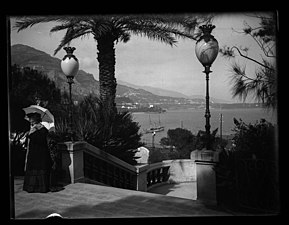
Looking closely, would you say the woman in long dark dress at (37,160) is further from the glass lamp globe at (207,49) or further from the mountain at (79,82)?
the glass lamp globe at (207,49)

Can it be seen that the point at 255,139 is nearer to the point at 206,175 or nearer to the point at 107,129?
the point at 206,175

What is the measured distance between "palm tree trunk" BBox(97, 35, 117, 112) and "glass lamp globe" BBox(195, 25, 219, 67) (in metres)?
0.93

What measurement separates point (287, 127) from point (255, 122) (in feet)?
2.72

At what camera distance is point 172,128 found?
10.3 feet

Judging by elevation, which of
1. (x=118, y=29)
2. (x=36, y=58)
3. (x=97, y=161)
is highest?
(x=118, y=29)

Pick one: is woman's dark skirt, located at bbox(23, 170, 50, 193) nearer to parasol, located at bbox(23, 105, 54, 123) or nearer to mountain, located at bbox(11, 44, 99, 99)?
parasol, located at bbox(23, 105, 54, 123)

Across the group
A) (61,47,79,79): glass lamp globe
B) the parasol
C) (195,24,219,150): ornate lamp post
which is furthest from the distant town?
the parasol

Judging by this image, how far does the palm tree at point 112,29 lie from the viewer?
284cm

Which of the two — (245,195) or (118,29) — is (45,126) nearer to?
(118,29)

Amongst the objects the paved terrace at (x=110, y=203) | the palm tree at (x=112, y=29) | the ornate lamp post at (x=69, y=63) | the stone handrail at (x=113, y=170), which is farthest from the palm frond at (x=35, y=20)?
the paved terrace at (x=110, y=203)

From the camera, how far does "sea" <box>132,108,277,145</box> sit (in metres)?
2.99

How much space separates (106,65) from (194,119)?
3.69 ft

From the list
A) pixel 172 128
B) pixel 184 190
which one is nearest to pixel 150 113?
pixel 172 128

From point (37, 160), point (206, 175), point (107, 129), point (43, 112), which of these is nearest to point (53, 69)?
point (43, 112)
